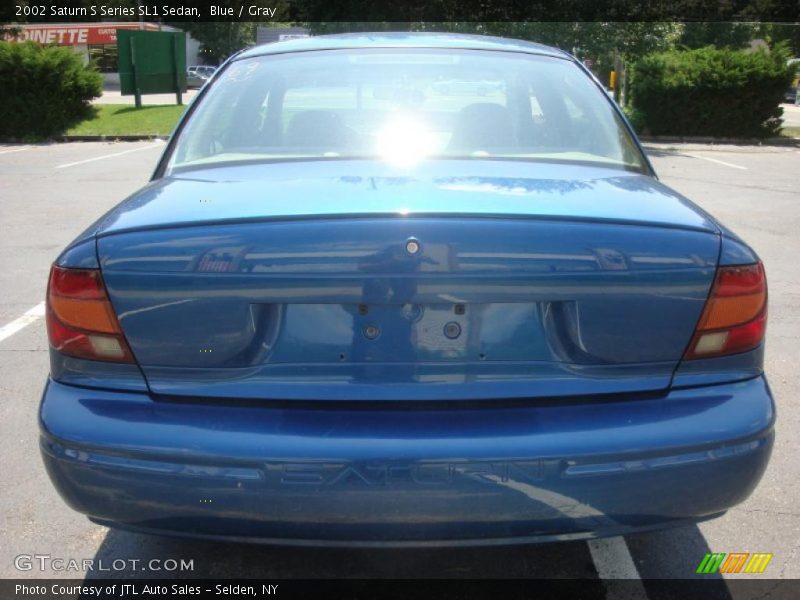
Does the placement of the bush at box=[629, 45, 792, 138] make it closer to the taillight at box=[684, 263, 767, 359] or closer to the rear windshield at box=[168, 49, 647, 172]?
the rear windshield at box=[168, 49, 647, 172]

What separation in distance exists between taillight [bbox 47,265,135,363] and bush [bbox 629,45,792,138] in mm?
20075

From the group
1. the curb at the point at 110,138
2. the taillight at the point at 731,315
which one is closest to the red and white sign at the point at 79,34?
the curb at the point at 110,138

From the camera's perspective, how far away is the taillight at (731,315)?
2152mm

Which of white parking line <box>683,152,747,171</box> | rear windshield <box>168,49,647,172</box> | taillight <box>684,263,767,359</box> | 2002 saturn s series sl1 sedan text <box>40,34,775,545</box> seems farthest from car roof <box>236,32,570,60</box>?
white parking line <box>683,152,747,171</box>

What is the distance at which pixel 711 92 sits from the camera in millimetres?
20234

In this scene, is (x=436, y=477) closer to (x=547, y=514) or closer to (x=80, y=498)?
(x=547, y=514)

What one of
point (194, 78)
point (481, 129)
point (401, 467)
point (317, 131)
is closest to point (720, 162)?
point (481, 129)

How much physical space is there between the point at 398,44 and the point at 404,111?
495 millimetres

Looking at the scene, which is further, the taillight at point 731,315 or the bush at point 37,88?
the bush at point 37,88

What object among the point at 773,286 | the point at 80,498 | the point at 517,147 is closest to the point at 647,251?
the point at 517,147

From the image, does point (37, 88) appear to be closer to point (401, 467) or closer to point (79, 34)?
point (401, 467)

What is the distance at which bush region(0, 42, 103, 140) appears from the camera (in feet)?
65.0

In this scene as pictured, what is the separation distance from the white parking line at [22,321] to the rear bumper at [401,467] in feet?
11.2

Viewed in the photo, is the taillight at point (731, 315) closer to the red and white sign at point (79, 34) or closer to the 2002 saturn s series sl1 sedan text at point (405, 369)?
the 2002 saturn s series sl1 sedan text at point (405, 369)
